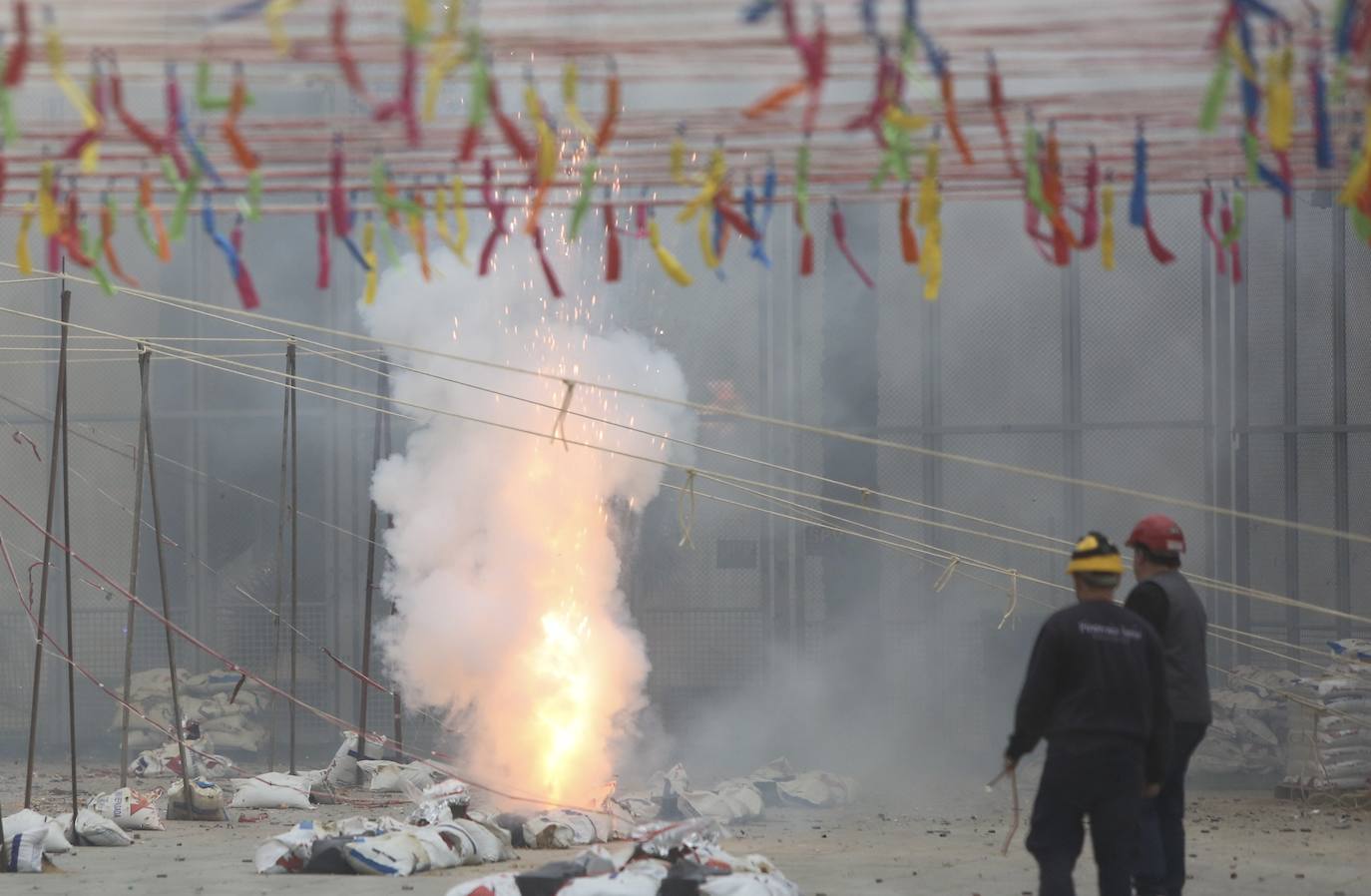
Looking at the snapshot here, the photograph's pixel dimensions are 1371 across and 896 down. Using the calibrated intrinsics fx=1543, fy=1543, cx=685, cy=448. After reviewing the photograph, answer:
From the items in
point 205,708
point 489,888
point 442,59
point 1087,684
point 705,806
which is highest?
point 442,59

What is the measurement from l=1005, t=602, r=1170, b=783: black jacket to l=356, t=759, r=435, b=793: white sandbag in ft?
→ 25.1

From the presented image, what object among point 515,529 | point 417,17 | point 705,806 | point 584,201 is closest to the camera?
point 417,17

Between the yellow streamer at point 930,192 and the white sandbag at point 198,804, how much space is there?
7.62 metres

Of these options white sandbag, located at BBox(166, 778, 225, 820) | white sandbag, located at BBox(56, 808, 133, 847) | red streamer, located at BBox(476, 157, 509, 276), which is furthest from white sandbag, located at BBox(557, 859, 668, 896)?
white sandbag, located at BBox(166, 778, 225, 820)

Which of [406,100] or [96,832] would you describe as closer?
[406,100]

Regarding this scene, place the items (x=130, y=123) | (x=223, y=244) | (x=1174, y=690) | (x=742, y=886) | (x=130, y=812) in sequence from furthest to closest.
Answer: (x=130, y=812) < (x=742, y=886) < (x=1174, y=690) < (x=223, y=244) < (x=130, y=123)

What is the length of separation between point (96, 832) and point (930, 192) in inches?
267

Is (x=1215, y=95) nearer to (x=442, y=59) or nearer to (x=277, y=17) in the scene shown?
(x=442, y=59)

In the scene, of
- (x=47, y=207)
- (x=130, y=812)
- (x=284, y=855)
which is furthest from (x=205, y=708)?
(x=47, y=207)

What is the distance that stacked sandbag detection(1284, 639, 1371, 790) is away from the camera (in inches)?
427

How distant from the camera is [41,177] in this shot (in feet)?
16.4

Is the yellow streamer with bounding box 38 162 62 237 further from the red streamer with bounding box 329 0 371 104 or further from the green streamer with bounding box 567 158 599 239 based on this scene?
the green streamer with bounding box 567 158 599 239

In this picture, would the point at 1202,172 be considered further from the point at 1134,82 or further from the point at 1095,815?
the point at 1134,82

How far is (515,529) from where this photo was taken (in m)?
12.4
